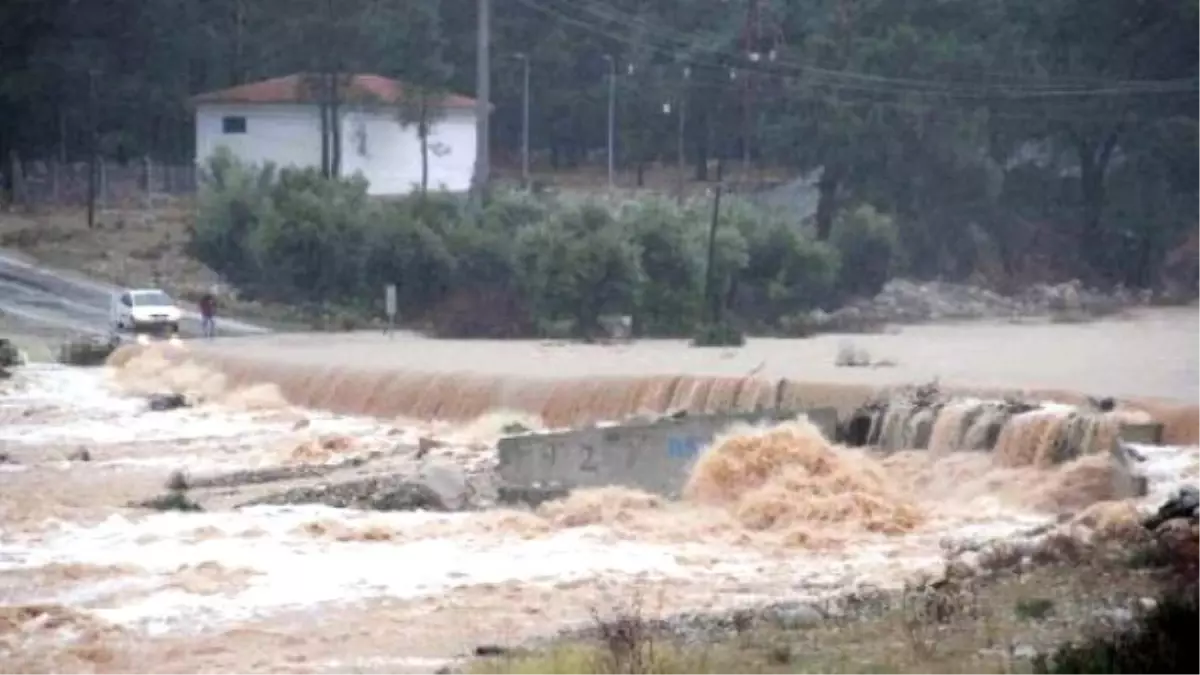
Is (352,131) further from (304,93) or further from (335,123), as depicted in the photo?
(335,123)

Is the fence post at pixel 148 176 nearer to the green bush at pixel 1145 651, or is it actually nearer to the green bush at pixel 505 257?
the green bush at pixel 505 257

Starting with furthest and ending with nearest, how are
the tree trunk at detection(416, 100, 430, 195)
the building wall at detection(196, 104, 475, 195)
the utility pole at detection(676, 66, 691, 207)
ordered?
1. the utility pole at detection(676, 66, 691, 207)
2. the building wall at detection(196, 104, 475, 195)
3. the tree trunk at detection(416, 100, 430, 195)

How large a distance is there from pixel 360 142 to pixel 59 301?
18.0 metres

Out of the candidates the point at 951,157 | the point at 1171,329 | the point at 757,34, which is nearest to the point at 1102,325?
the point at 1171,329

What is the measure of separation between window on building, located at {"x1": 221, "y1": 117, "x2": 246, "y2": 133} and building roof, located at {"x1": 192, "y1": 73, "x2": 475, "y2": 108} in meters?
0.99

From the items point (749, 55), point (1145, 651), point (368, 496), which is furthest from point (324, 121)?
point (1145, 651)

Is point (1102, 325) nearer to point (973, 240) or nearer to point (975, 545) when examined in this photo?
point (973, 240)

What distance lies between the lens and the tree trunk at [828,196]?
80.6m

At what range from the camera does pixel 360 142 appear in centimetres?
8138

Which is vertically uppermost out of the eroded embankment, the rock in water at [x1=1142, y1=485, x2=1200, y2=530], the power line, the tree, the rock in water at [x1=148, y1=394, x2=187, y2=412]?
the power line

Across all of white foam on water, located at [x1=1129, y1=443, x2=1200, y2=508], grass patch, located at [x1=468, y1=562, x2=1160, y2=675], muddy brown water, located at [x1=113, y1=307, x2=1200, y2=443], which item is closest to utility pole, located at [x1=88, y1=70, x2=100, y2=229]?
muddy brown water, located at [x1=113, y1=307, x2=1200, y2=443]

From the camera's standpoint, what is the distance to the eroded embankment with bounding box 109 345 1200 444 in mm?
35312

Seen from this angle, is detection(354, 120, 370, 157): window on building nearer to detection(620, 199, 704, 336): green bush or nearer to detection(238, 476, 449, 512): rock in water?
detection(620, 199, 704, 336): green bush

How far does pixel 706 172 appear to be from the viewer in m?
89.6
